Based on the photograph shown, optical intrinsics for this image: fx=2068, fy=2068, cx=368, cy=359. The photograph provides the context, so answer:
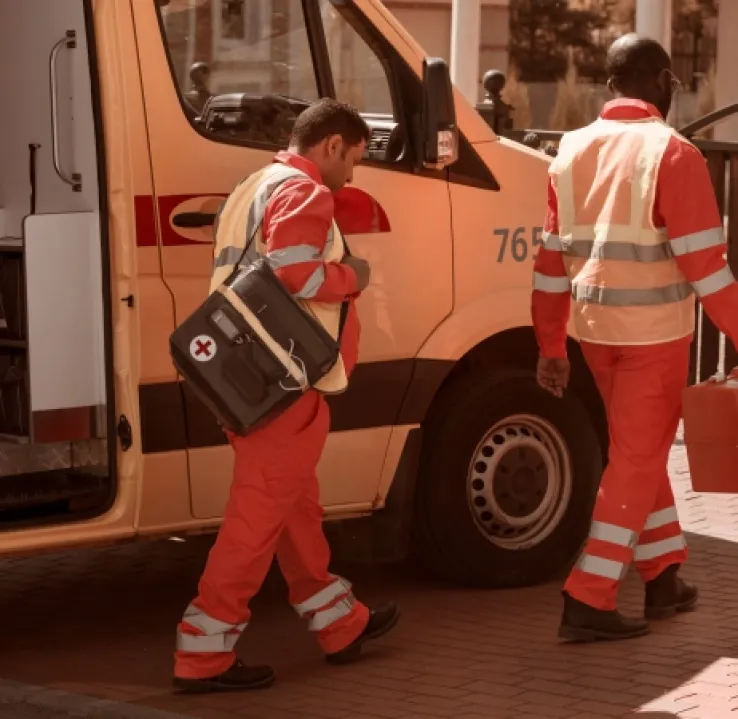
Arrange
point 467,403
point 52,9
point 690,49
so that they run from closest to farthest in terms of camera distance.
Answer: point 52,9, point 467,403, point 690,49

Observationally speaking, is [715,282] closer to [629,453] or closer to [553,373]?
[629,453]

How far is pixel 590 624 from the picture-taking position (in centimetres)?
651

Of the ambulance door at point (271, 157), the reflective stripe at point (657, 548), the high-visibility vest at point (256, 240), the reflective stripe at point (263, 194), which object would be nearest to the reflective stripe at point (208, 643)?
the ambulance door at point (271, 157)

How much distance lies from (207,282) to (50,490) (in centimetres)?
86

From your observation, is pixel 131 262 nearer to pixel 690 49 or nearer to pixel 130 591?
pixel 130 591

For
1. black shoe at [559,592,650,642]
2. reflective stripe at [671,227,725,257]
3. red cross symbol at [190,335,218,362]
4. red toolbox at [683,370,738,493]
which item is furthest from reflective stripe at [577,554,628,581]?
red cross symbol at [190,335,218,362]

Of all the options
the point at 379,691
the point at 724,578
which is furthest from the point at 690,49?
the point at 379,691

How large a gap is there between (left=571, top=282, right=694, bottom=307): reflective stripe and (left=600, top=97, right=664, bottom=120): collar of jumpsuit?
0.54 meters

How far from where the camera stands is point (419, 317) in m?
6.91

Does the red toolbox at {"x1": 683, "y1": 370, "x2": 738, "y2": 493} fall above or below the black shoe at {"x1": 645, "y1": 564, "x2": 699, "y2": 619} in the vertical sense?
above

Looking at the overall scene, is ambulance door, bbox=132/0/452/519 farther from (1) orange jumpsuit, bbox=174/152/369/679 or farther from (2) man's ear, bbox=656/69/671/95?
(2) man's ear, bbox=656/69/671/95

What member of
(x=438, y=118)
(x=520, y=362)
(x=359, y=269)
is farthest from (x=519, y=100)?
(x=359, y=269)

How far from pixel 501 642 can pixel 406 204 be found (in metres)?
1.47

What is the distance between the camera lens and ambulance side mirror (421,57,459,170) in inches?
263
